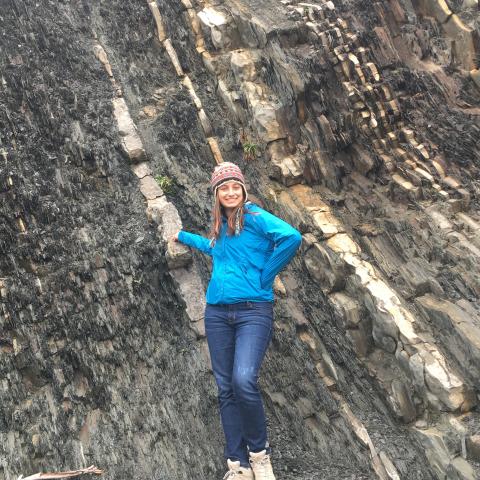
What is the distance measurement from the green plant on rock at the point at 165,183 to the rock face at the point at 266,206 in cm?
3

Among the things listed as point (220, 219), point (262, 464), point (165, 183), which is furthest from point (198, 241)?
point (165, 183)

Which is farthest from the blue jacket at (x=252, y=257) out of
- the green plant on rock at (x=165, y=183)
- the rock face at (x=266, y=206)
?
the green plant on rock at (x=165, y=183)

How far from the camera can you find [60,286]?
25.4ft

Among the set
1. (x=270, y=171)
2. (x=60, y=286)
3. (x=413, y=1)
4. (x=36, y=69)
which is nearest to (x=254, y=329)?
(x=60, y=286)

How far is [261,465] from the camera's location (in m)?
5.46

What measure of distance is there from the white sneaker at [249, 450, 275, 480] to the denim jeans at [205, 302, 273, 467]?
0.17ft

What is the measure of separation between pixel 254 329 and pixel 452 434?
9.34 feet

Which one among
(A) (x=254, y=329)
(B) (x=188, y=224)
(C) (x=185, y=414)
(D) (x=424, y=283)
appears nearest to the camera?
(A) (x=254, y=329)

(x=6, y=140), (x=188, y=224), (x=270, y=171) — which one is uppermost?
(x=6, y=140)

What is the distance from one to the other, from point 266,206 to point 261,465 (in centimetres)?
451

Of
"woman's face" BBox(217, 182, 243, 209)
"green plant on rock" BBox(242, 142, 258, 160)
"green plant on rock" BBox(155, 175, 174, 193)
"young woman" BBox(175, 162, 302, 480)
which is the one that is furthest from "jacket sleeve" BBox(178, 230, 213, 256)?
"green plant on rock" BBox(242, 142, 258, 160)

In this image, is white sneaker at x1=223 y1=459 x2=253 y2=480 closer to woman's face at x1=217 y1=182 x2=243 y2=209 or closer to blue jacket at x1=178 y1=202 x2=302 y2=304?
blue jacket at x1=178 y1=202 x2=302 y2=304

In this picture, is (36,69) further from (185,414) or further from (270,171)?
(185,414)

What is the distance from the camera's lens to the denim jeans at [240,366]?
5336 mm
